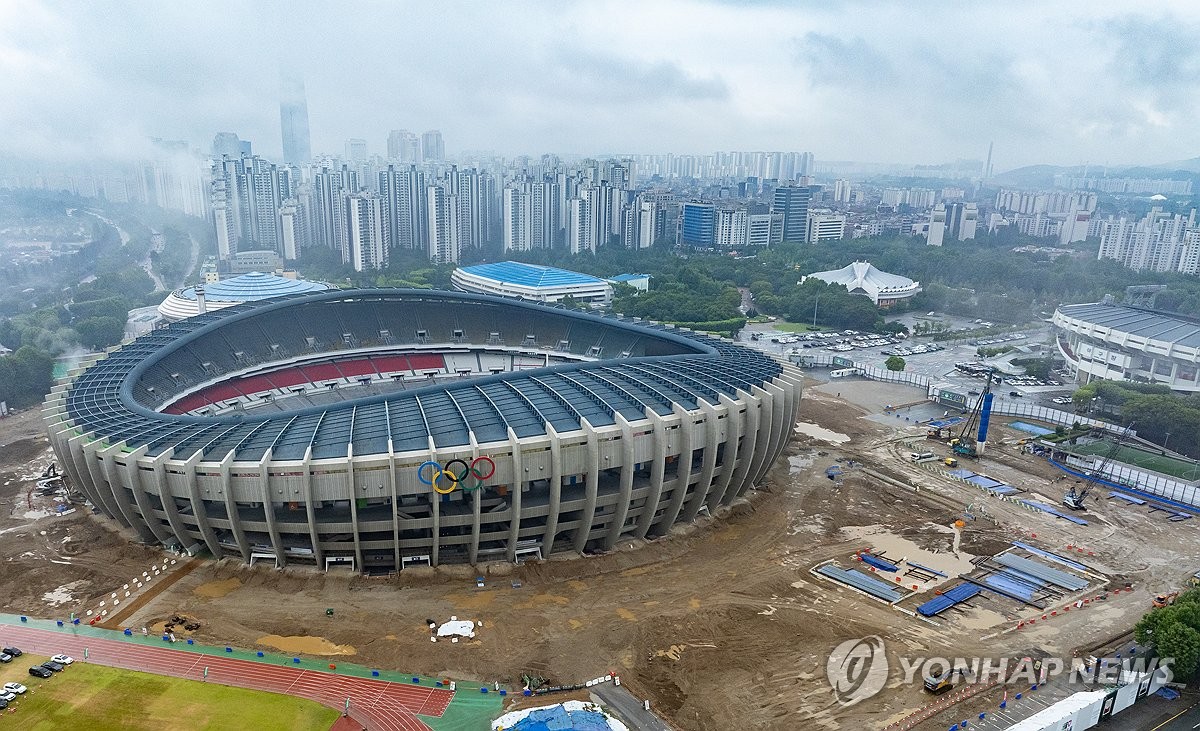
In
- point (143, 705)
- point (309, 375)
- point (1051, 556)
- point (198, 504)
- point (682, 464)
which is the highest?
point (682, 464)

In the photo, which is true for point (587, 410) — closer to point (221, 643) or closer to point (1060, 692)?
point (221, 643)

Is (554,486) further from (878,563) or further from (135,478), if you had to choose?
(135,478)

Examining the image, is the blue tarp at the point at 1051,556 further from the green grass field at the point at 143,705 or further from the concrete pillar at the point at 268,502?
the concrete pillar at the point at 268,502

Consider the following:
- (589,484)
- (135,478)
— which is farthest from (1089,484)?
(135,478)

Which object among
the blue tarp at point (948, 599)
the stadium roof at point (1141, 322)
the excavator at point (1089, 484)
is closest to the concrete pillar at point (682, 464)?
the blue tarp at point (948, 599)

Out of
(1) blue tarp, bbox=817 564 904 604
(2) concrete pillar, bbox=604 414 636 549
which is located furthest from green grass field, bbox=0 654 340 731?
(1) blue tarp, bbox=817 564 904 604

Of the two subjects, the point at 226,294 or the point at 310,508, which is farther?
the point at 226,294
